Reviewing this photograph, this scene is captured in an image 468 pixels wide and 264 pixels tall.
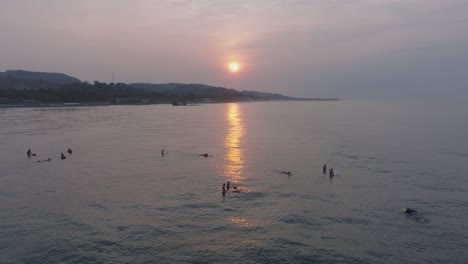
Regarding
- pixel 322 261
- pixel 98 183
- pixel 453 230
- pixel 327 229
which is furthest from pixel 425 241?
pixel 98 183

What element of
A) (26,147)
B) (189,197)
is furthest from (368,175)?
(26,147)

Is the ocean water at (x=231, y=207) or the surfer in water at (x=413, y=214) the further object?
the surfer in water at (x=413, y=214)

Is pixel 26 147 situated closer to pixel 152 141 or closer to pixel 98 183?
pixel 152 141

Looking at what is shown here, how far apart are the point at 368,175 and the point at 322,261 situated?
3064 centimetres

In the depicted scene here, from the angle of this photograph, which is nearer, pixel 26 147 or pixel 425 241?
pixel 425 241

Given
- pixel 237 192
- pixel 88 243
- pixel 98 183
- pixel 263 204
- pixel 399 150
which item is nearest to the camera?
pixel 88 243

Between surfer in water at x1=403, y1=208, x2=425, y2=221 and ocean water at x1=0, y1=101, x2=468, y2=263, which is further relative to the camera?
surfer in water at x1=403, y1=208, x2=425, y2=221

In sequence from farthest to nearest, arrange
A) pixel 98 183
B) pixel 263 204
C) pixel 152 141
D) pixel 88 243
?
pixel 152 141, pixel 98 183, pixel 263 204, pixel 88 243

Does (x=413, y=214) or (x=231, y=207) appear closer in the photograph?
(x=413, y=214)

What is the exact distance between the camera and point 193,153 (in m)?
71.8

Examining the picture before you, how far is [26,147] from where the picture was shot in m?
75.9

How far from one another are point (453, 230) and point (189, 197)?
27.1 meters

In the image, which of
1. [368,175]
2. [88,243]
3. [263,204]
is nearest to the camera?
[88,243]

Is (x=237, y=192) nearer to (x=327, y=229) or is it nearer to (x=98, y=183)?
(x=327, y=229)
